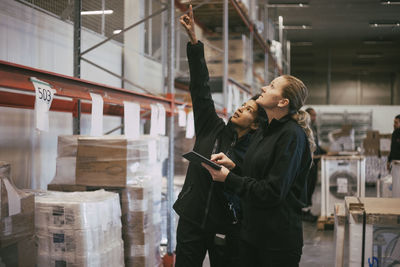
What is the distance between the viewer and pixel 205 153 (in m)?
3.14

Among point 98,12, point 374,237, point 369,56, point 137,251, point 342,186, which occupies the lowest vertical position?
point 137,251

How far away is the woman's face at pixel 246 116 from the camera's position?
10.1 feet

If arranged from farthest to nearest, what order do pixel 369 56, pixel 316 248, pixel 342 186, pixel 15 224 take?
1. pixel 369 56
2. pixel 342 186
3. pixel 316 248
4. pixel 15 224

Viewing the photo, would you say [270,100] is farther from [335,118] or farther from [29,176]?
[335,118]

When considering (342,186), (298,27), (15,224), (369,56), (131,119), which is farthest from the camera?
(369,56)

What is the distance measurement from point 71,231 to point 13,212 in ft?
1.65

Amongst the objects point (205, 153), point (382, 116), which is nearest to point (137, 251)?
point (205, 153)

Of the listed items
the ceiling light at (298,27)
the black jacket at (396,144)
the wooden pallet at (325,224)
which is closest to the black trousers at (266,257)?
the wooden pallet at (325,224)

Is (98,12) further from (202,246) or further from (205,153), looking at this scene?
(202,246)

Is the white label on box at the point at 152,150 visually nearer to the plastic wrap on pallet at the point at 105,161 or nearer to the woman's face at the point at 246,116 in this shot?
the plastic wrap on pallet at the point at 105,161

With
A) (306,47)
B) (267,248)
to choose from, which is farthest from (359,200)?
Answer: (306,47)

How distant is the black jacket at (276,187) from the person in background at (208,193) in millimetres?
581

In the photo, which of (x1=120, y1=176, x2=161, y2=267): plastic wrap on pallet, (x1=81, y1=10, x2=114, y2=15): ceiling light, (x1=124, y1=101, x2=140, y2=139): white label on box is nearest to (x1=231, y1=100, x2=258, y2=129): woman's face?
(x1=124, y1=101, x2=140, y2=139): white label on box

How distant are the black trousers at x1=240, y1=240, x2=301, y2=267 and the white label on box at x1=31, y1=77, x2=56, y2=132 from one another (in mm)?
1421
